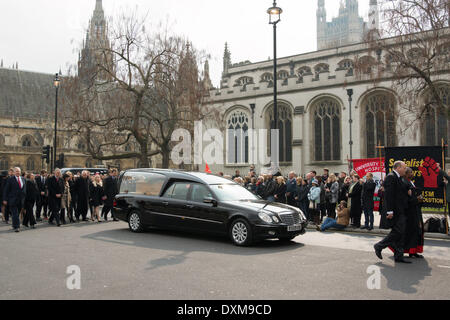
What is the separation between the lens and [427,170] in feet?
40.7

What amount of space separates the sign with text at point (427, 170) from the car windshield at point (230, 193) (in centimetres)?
544

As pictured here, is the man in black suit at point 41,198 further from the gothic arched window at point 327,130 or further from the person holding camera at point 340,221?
the gothic arched window at point 327,130

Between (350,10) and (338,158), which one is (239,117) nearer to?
(338,158)

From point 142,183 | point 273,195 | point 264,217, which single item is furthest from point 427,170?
point 142,183

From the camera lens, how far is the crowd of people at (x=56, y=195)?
485 inches

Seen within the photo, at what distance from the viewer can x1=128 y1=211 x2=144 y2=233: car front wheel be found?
1118 centimetres

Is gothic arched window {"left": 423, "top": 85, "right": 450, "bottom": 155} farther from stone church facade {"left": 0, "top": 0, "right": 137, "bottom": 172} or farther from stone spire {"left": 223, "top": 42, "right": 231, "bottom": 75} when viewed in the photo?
stone church facade {"left": 0, "top": 0, "right": 137, "bottom": 172}

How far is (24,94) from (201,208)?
59426mm

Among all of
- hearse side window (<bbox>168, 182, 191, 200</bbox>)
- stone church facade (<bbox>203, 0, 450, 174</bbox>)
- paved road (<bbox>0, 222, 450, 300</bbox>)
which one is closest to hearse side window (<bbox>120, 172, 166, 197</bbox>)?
hearse side window (<bbox>168, 182, 191, 200</bbox>)

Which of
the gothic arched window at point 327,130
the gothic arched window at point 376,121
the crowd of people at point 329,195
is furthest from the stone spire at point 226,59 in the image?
the crowd of people at point 329,195

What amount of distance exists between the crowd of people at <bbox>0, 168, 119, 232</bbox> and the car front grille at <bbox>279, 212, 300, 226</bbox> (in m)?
7.82
